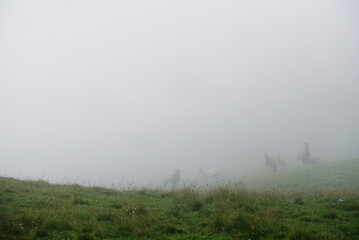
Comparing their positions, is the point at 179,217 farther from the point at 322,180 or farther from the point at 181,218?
the point at 322,180

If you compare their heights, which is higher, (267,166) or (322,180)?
(267,166)

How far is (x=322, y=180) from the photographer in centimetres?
2100

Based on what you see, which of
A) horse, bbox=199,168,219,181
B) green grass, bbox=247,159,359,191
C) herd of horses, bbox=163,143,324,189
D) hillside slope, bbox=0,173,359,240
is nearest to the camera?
hillside slope, bbox=0,173,359,240

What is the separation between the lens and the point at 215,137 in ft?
331

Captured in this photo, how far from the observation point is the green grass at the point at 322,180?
1867 cm

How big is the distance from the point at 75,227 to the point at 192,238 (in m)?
3.37

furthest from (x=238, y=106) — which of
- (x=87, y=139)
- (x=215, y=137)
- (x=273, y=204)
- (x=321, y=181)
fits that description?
(x=273, y=204)

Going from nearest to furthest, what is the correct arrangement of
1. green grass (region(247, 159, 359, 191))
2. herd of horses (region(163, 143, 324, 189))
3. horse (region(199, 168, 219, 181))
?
green grass (region(247, 159, 359, 191)) → herd of horses (region(163, 143, 324, 189)) → horse (region(199, 168, 219, 181))

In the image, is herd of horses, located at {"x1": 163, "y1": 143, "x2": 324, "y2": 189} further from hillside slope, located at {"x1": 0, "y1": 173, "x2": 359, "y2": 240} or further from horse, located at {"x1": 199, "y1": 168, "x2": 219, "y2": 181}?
hillside slope, located at {"x1": 0, "y1": 173, "x2": 359, "y2": 240}

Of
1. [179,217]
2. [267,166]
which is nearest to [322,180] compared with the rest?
[267,166]

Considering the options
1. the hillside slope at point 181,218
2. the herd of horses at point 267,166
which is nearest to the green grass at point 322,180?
the herd of horses at point 267,166

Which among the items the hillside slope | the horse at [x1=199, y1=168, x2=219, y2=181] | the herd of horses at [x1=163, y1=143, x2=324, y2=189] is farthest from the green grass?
the horse at [x1=199, y1=168, x2=219, y2=181]

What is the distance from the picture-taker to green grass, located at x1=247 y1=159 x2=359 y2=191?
18.7m

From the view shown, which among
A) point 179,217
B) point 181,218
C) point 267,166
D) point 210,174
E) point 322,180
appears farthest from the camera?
point 210,174
